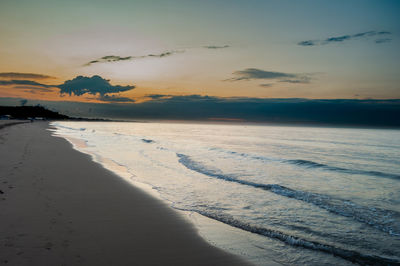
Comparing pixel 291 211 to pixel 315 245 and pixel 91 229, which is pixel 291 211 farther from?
pixel 91 229

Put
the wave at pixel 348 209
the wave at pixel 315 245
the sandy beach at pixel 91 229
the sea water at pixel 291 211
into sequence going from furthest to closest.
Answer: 1. the wave at pixel 348 209
2. the sea water at pixel 291 211
3. the wave at pixel 315 245
4. the sandy beach at pixel 91 229

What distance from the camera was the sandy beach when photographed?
15.5 feet

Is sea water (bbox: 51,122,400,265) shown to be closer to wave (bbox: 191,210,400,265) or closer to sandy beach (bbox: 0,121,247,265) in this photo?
wave (bbox: 191,210,400,265)

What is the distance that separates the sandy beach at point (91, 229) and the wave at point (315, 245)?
1.57 metres

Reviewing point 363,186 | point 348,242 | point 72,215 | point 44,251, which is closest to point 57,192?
point 72,215

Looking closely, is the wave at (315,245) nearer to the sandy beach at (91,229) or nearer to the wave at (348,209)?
the sandy beach at (91,229)

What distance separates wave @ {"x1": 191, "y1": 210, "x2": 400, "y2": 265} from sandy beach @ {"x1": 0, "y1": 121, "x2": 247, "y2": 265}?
61.9 inches

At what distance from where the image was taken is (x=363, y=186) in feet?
44.2

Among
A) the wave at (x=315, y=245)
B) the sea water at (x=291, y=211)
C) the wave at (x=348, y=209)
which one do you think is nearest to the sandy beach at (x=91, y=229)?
the sea water at (x=291, y=211)

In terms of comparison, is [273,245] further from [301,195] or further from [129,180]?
[129,180]

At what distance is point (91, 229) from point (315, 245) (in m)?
5.55

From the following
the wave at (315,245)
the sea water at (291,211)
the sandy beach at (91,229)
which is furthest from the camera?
the sea water at (291,211)

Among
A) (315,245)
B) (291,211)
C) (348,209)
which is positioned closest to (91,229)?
(315,245)

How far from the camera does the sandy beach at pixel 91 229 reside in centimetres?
473
